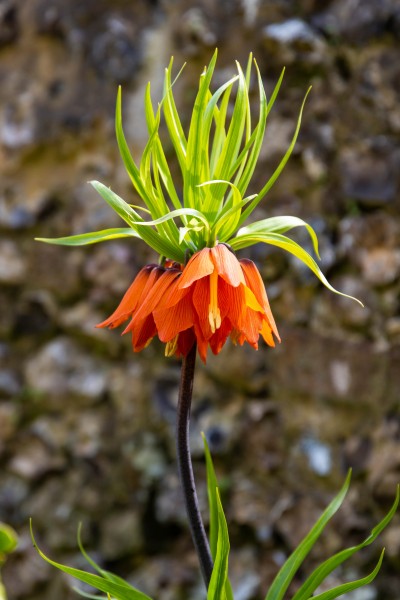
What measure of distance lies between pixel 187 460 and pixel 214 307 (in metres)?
0.12

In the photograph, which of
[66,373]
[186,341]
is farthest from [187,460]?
[66,373]

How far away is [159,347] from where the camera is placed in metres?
1.68

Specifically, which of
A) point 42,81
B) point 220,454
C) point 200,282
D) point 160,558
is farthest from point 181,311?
point 42,81

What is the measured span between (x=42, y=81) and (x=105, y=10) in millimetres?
229

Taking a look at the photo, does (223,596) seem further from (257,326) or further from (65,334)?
(65,334)

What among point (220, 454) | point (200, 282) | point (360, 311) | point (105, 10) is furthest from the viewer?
point (105, 10)

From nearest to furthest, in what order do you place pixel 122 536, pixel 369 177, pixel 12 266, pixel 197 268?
pixel 197 268, pixel 369 177, pixel 122 536, pixel 12 266

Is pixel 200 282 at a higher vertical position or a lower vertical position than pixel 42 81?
higher

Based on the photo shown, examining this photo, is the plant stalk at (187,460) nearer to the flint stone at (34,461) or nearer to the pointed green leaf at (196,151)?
the pointed green leaf at (196,151)

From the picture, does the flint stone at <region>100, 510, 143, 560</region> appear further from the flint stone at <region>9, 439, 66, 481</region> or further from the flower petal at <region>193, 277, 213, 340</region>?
the flower petal at <region>193, 277, 213, 340</region>

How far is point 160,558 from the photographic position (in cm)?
160

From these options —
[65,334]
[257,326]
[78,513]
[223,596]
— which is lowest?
[78,513]

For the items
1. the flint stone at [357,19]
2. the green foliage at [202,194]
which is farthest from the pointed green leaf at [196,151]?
the flint stone at [357,19]

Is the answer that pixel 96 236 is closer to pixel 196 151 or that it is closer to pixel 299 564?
pixel 196 151
